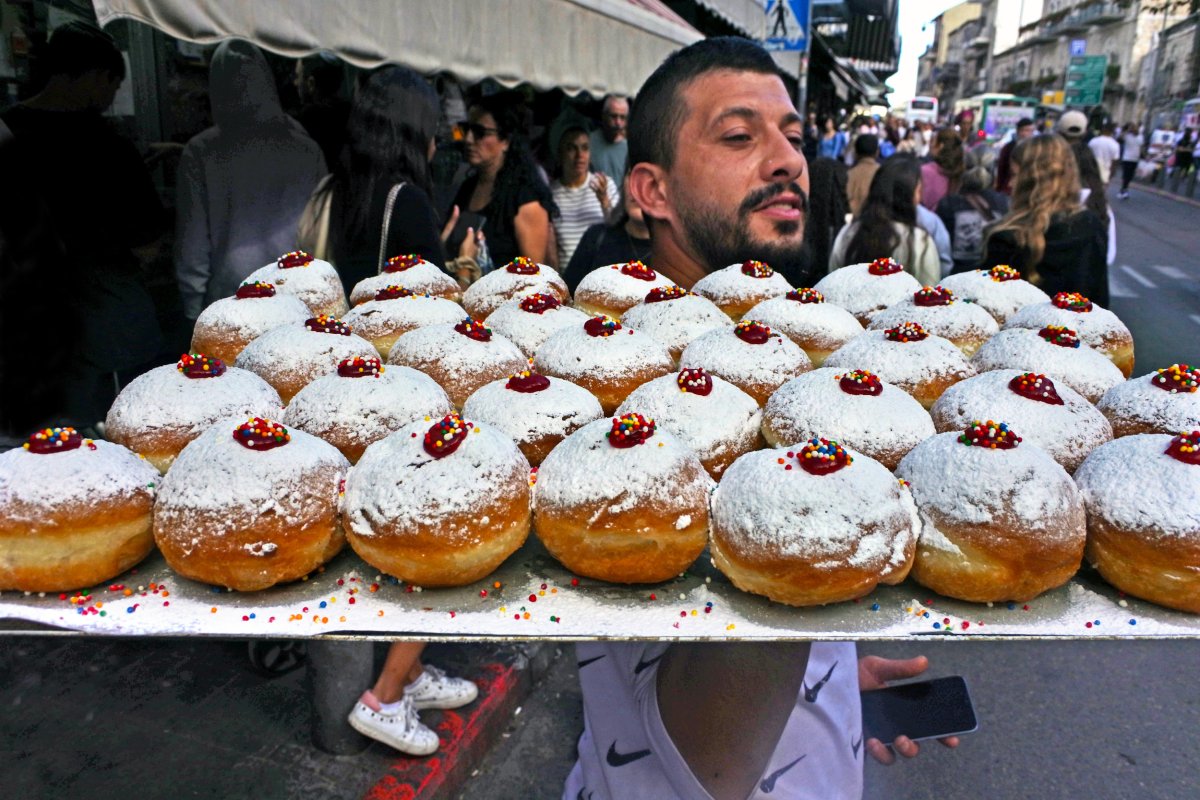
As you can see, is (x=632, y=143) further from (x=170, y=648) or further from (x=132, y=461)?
(x=170, y=648)

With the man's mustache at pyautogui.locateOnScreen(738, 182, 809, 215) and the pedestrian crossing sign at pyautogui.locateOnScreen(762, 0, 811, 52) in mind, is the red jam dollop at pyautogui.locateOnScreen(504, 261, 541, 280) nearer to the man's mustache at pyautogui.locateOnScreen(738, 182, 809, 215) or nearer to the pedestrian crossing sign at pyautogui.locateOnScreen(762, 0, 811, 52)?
the man's mustache at pyautogui.locateOnScreen(738, 182, 809, 215)

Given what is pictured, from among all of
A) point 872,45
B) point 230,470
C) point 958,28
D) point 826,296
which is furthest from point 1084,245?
point 958,28

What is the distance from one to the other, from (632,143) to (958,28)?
407 ft

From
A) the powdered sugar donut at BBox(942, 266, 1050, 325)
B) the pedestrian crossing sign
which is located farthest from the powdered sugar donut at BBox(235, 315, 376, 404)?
the pedestrian crossing sign

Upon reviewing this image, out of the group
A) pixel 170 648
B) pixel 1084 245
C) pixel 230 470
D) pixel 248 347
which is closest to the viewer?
pixel 230 470

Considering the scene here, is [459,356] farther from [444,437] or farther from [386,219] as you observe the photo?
[386,219]

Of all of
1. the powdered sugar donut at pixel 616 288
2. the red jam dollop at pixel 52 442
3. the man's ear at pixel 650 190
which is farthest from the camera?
the man's ear at pixel 650 190

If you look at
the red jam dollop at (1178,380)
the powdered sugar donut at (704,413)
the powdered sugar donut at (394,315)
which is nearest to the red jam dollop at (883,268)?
the red jam dollop at (1178,380)

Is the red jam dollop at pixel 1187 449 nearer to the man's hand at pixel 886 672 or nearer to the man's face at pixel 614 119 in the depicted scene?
the man's hand at pixel 886 672

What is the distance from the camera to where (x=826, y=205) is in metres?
5.73

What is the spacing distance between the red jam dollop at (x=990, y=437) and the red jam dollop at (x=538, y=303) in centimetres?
133

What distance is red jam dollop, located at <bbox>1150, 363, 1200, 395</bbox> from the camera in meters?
1.76

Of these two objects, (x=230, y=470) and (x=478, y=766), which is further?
(x=478, y=766)

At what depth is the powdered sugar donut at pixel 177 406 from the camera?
5.61ft
